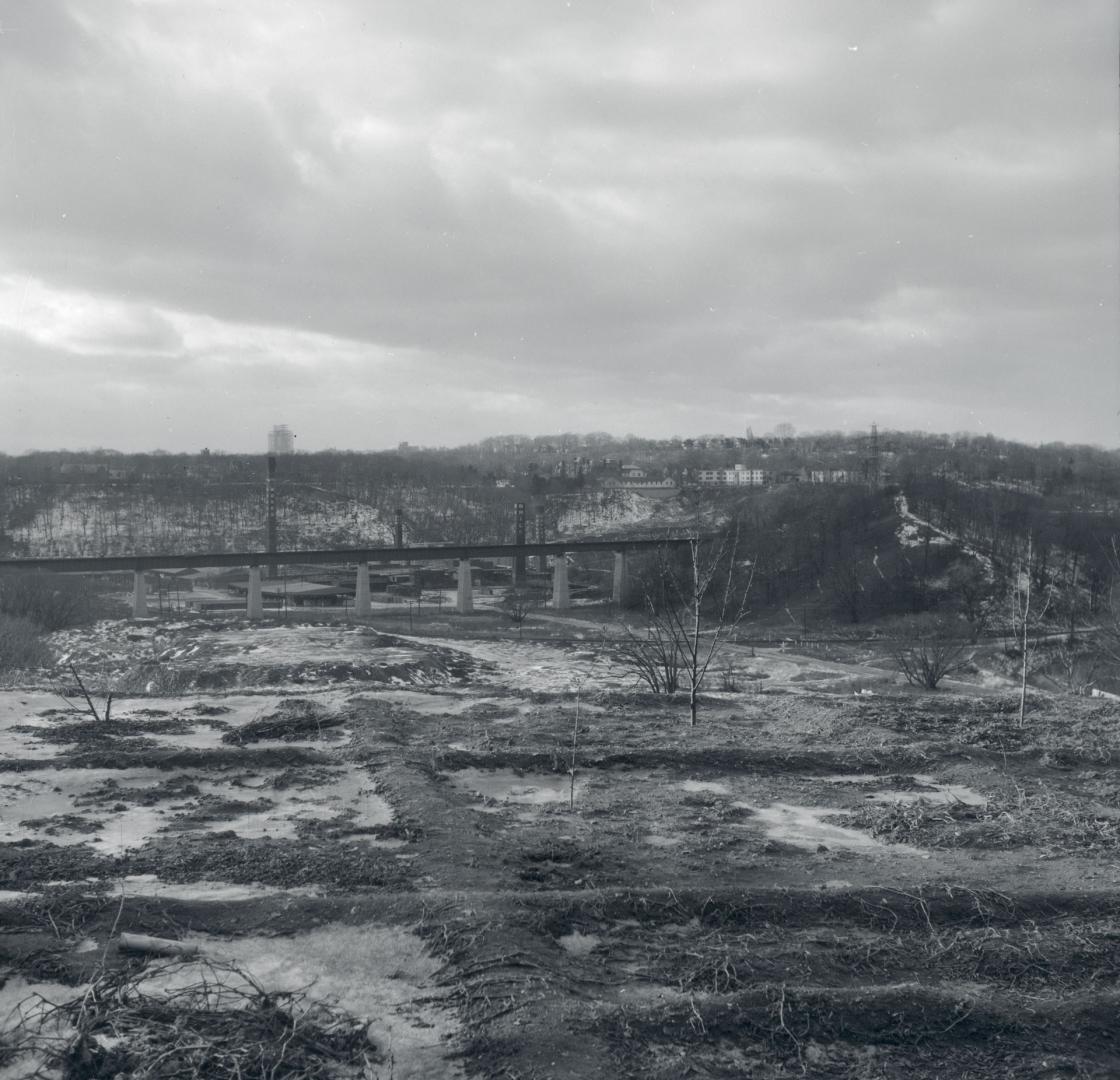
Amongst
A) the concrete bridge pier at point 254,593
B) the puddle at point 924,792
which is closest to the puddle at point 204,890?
the puddle at point 924,792

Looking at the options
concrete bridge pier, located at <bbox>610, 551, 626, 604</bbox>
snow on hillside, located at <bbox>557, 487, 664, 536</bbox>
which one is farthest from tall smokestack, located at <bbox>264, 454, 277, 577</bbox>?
concrete bridge pier, located at <bbox>610, 551, 626, 604</bbox>

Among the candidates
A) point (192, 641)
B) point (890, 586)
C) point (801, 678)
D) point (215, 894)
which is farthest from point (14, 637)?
point (890, 586)

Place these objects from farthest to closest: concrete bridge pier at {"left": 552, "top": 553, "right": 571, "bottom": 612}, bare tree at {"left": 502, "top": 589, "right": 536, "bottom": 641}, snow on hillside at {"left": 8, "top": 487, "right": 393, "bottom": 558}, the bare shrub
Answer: snow on hillside at {"left": 8, "top": 487, "right": 393, "bottom": 558} < concrete bridge pier at {"left": 552, "top": 553, "right": 571, "bottom": 612} < bare tree at {"left": 502, "top": 589, "right": 536, "bottom": 641} < the bare shrub

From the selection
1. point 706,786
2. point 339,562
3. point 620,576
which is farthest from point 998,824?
point 620,576

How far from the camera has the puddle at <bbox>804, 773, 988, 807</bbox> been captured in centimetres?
1003

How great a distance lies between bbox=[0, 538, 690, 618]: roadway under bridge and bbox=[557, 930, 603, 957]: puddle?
47.9 meters

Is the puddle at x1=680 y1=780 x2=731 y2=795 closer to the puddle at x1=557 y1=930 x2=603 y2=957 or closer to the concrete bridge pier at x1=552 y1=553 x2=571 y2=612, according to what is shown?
the puddle at x1=557 y1=930 x2=603 y2=957

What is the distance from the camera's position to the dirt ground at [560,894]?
504 centimetres

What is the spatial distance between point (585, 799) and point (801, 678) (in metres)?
28.7

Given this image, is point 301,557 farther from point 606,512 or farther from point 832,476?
point 832,476

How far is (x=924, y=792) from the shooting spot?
1038cm

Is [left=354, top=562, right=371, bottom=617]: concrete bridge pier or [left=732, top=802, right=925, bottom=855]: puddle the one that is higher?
[left=732, top=802, right=925, bottom=855]: puddle

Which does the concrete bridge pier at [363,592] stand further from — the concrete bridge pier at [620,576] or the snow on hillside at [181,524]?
the snow on hillside at [181,524]

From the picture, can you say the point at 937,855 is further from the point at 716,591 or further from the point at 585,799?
the point at 716,591
